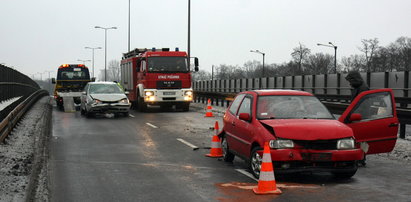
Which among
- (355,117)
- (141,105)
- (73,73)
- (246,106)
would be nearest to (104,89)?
(141,105)

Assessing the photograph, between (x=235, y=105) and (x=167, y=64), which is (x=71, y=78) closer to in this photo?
(x=167, y=64)

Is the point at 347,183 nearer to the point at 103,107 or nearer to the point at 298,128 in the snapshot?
the point at 298,128

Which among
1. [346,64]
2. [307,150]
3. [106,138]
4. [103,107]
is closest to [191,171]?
[307,150]

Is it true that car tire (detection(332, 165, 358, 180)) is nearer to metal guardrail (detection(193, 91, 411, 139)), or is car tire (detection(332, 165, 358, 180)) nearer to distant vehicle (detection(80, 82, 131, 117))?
metal guardrail (detection(193, 91, 411, 139))

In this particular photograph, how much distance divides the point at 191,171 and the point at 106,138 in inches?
223

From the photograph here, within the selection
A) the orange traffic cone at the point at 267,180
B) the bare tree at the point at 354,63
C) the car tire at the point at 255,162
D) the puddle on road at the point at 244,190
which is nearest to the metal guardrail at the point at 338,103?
the car tire at the point at 255,162

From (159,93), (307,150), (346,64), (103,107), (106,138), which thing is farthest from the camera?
(346,64)

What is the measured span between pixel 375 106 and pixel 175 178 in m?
3.44

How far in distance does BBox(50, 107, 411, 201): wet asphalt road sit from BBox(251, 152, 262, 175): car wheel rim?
0.18 meters

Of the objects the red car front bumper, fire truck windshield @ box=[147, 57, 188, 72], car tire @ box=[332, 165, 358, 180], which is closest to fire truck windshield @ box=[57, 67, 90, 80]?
fire truck windshield @ box=[147, 57, 188, 72]

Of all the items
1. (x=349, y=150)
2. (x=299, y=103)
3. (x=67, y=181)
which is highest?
(x=299, y=103)

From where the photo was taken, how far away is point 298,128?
744 centimetres

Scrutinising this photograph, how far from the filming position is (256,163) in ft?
25.3

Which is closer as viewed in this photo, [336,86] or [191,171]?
[191,171]
